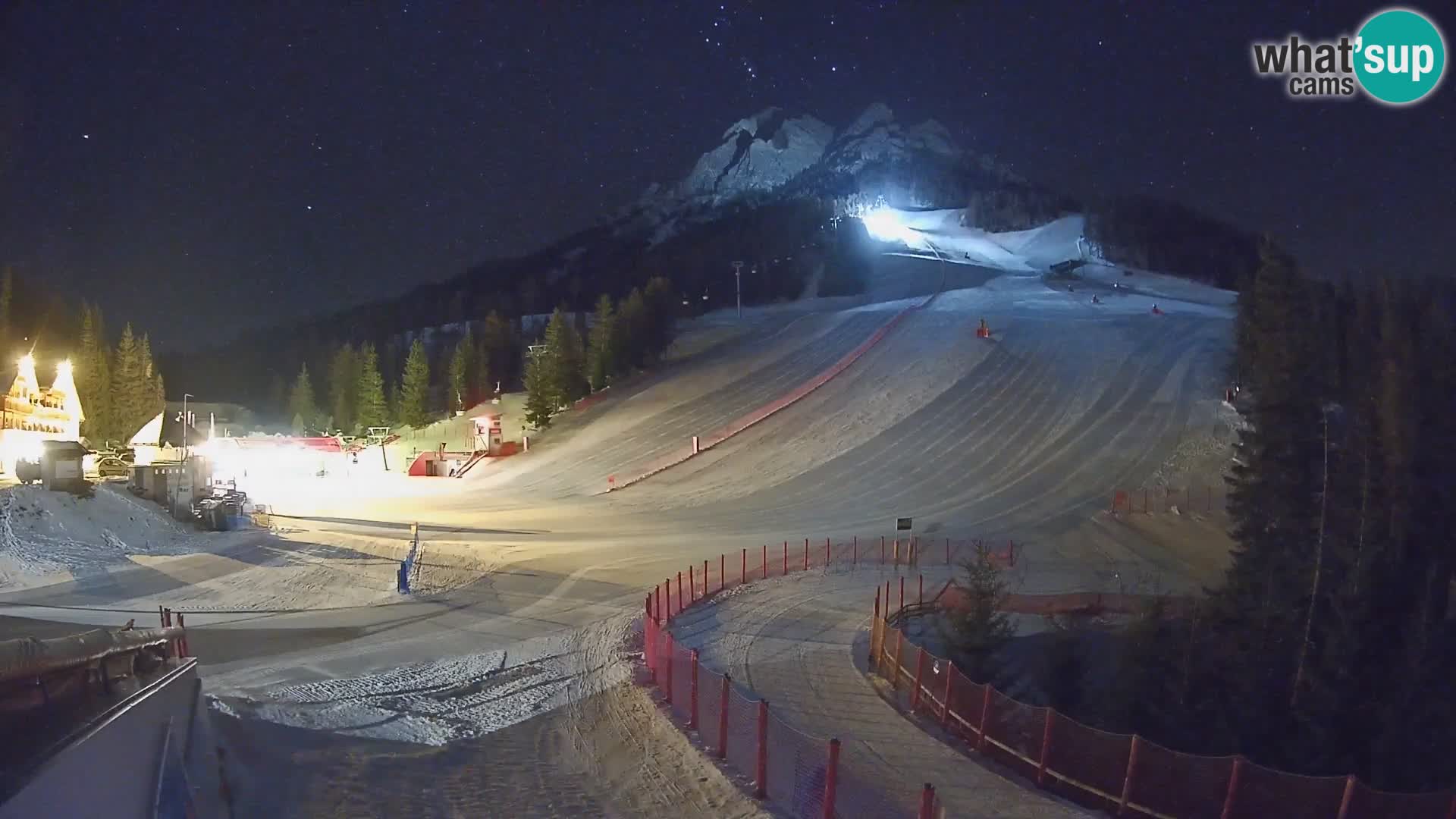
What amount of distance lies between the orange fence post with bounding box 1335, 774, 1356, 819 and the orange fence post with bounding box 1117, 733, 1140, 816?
1772 mm

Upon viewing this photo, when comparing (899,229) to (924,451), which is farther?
(899,229)

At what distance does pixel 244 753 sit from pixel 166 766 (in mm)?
2613

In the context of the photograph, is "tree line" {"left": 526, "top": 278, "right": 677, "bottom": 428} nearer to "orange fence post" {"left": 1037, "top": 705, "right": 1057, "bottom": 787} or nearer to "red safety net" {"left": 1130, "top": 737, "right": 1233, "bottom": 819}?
"orange fence post" {"left": 1037, "top": 705, "right": 1057, "bottom": 787}

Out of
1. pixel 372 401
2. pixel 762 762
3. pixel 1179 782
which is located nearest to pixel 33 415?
pixel 372 401

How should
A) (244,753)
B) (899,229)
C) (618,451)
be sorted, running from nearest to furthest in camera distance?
(244,753) → (618,451) → (899,229)

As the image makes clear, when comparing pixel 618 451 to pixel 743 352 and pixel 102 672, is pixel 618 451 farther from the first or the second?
pixel 102 672

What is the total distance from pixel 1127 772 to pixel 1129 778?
0.37 ft

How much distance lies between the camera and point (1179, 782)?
9.54 meters

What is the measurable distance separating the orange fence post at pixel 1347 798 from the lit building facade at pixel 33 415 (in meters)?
51.0

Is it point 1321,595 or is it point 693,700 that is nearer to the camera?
point 693,700

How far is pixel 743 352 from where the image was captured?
244ft

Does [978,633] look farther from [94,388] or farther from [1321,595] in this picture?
[94,388]

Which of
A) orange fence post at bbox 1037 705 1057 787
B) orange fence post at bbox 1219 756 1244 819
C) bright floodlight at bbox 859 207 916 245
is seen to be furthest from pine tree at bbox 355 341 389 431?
bright floodlight at bbox 859 207 916 245

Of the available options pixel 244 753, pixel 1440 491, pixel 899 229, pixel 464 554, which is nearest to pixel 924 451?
pixel 1440 491
